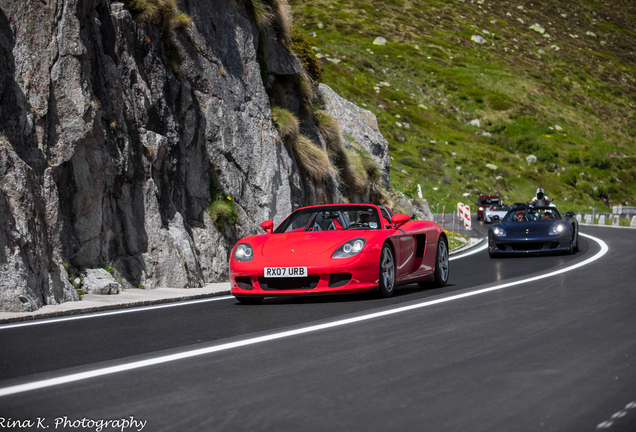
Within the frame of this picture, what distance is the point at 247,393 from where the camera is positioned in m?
3.78

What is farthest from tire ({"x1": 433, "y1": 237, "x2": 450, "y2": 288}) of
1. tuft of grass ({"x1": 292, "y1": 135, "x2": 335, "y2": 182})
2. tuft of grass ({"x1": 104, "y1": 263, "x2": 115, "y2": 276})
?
tuft of grass ({"x1": 292, "y1": 135, "x2": 335, "y2": 182})

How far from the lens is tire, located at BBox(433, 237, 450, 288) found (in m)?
10.0

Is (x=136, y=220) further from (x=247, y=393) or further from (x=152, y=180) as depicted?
(x=247, y=393)

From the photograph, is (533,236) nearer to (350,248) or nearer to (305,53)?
(350,248)

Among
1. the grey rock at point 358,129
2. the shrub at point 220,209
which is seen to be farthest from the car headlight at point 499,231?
the grey rock at point 358,129

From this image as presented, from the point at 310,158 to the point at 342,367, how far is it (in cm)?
1260

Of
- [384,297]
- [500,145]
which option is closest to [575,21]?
[500,145]

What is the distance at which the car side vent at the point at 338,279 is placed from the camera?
8008 millimetres

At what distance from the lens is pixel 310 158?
16.8 m

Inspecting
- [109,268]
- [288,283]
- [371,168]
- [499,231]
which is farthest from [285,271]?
[371,168]

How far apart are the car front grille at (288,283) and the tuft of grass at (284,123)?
7.89m

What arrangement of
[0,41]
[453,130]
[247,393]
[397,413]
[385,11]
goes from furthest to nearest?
[385,11], [453,130], [0,41], [247,393], [397,413]

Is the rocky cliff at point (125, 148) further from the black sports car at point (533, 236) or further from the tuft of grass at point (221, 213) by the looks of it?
the black sports car at point (533, 236)

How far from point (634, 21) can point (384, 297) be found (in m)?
138
